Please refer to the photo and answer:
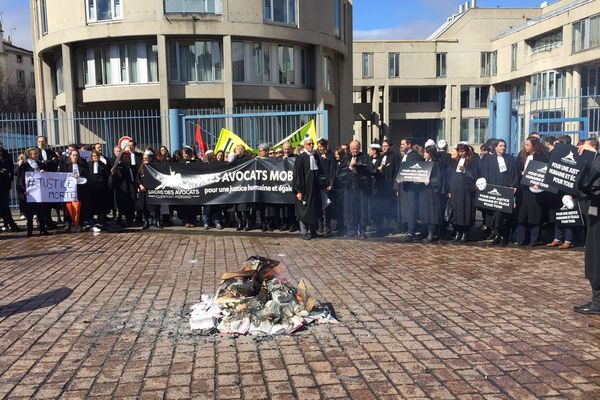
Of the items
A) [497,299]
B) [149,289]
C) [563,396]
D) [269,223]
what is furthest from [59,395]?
[269,223]

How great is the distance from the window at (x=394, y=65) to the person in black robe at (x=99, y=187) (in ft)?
180

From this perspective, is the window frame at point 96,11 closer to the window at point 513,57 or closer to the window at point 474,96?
the window at point 513,57

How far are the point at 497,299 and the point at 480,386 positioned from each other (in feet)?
8.39

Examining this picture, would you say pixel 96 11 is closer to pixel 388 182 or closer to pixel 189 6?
pixel 189 6

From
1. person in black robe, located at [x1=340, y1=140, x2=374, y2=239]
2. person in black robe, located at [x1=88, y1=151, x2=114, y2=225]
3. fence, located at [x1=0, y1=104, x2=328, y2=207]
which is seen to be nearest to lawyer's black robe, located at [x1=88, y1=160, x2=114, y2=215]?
person in black robe, located at [x1=88, y1=151, x2=114, y2=225]

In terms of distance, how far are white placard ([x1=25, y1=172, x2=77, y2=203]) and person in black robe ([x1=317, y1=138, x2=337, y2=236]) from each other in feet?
18.3

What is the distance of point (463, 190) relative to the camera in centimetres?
1040

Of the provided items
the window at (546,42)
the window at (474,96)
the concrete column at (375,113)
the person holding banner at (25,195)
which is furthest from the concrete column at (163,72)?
the window at (474,96)

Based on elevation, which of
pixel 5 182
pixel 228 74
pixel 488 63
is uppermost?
pixel 488 63

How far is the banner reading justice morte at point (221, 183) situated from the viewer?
11.7 metres

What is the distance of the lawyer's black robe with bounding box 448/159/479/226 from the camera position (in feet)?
34.0

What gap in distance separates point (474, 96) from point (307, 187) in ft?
193

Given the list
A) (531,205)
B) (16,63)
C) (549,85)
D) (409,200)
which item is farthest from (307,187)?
(16,63)

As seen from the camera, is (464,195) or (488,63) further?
(488,63)
